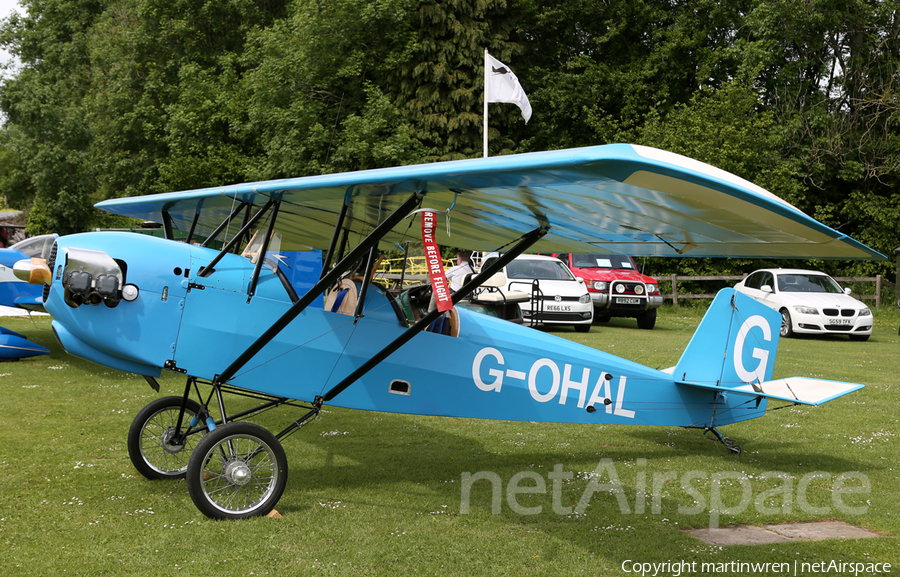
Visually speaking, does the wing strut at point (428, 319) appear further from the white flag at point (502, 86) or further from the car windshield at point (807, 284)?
the car windshield at point (807, 284)

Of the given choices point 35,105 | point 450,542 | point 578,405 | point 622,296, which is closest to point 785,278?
point 622,296

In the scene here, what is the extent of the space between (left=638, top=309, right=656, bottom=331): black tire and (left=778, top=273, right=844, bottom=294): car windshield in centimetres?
342

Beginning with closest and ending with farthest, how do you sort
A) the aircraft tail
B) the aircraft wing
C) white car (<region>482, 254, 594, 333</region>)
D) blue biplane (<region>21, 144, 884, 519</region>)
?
1. the aircraft wing
2. blue biplane (<region>21, 144, 884, 519</region>)
3. the aircraft tail
4. white car (<region>482, 254, 594, 333</region>)

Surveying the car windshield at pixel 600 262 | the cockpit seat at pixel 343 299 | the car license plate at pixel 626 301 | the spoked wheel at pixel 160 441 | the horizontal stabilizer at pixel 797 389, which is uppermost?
the car windshield at pixel 600 262

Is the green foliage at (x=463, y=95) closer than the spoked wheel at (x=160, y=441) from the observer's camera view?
No

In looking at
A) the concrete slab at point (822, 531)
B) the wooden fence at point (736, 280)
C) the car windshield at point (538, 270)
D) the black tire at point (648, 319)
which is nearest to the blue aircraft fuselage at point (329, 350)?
the concrete slab at point (822, 531)

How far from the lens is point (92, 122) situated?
42.4 m

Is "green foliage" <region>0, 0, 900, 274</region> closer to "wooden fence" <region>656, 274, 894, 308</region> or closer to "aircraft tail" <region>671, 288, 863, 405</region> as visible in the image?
"wooden fence" <region>656, 274, 894, 308</region>

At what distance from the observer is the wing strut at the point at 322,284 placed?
441 centimetres

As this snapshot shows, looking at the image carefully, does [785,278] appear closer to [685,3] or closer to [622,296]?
[622,296]

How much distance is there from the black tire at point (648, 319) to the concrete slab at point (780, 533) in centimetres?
1482

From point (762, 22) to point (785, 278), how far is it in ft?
51.0

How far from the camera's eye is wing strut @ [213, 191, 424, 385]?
4410 mm


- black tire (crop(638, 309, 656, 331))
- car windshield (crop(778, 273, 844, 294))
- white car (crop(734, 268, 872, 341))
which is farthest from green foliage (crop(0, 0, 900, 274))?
black tire (crop(638, 309, 656, 331))
